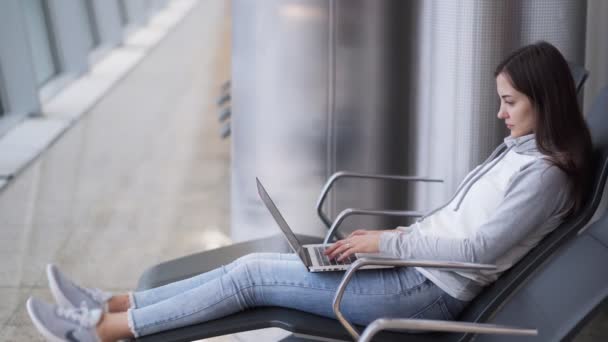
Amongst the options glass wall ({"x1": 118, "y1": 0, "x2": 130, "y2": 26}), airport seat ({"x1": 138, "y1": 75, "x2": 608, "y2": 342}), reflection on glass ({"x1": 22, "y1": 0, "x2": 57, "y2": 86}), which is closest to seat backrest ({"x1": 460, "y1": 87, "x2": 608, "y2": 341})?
airport seat ({"x1": 138, "y1": 75, "x2": 608, "y2": 342})

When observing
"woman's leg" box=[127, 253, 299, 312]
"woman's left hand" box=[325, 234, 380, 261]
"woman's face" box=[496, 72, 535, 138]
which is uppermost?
"woman's face" box=[496, 72, 535, 138]

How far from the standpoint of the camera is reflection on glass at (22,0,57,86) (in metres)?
8.96

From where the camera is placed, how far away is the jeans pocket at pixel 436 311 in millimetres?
2604

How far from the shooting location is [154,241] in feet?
15.7

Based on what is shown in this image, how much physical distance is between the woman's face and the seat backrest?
239mm

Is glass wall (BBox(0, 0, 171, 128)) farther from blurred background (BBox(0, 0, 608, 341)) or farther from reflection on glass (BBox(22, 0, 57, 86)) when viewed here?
blurred background (BBox(0, 0, 608, 341))

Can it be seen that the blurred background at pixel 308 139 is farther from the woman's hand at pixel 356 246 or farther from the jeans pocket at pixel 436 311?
the woman's hand at pixel 356 246

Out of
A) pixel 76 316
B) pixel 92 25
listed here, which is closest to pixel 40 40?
pixel 92 25

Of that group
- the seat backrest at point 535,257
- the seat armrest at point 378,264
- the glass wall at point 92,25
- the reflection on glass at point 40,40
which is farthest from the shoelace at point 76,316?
the glass wall at point 92,25

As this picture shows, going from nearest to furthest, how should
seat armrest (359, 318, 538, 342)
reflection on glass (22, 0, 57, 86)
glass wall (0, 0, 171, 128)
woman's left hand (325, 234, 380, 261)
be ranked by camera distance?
seat armrest (359, 318, 538, 342) → woman's left hand (325, 234, 380, 261) → glass wall (0, 0, 171, 128) → reflection on glass (22, 0, 57, 86)

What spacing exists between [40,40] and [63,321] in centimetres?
709

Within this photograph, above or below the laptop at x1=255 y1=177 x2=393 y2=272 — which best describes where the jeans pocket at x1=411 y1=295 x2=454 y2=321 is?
below

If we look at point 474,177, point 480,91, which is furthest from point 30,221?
point 474,177

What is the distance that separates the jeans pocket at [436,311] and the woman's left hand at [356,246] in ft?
0.73
